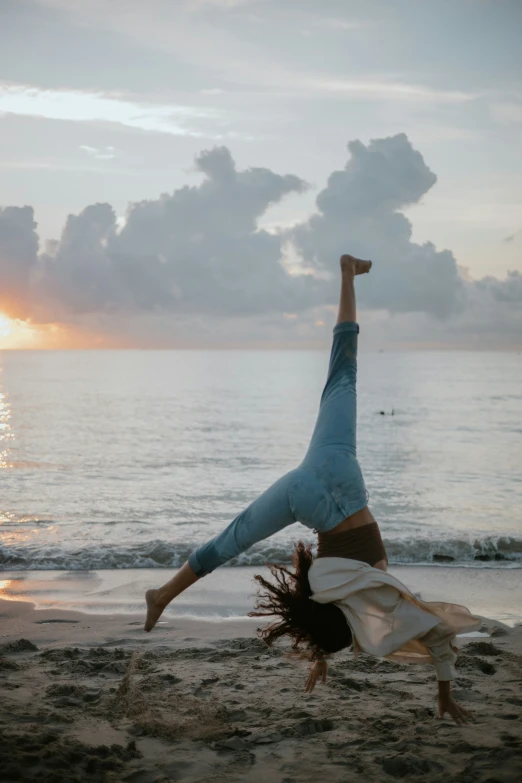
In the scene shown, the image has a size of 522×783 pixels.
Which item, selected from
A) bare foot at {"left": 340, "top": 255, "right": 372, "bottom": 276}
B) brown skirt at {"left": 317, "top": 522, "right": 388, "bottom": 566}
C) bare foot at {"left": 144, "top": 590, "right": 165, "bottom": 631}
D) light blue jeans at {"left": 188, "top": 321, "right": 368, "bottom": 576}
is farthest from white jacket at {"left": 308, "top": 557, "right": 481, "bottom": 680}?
bare foot at {"left": 340, "top": 255, "right": 372, "bottom": 276}

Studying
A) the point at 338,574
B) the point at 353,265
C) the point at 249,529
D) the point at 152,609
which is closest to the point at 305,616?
the point at 338,574

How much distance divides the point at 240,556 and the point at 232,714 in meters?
5.57

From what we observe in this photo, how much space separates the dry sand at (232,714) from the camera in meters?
3.72

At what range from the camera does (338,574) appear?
3.97 m

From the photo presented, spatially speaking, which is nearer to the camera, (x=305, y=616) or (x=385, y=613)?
(x=385, y=613)

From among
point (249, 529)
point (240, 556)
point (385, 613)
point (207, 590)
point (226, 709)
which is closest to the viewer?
point (385, 613)

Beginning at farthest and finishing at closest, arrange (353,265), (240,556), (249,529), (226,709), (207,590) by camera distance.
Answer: (240,556) < (207,590) < (353,265) < (226,709) < (249,529)

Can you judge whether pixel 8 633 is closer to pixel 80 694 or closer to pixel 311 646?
pixel 80 694

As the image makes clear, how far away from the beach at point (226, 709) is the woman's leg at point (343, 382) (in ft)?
5.66

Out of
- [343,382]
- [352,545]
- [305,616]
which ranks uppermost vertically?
[343,382]

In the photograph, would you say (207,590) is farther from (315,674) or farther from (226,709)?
(315,674)

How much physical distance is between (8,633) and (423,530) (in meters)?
7.77

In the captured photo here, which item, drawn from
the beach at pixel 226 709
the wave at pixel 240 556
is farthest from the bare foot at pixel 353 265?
the wave at pixel 240 556

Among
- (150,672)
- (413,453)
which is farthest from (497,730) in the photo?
(413,453)
